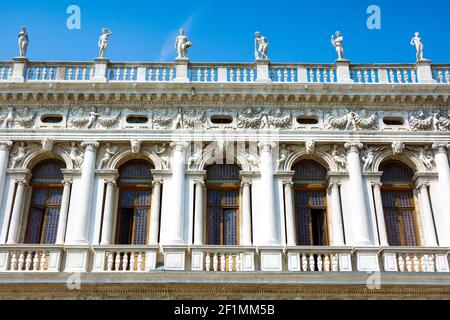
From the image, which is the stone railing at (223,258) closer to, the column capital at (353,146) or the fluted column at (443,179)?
the column capital at (353,146)

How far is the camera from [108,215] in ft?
52.0

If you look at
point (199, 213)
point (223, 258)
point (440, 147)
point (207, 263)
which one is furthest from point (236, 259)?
point (440, 147)

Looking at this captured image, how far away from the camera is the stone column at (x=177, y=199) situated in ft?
50.6

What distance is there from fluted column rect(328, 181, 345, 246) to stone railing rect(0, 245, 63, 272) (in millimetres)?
6717

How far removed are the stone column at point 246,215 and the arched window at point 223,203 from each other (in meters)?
Answer: 0.26

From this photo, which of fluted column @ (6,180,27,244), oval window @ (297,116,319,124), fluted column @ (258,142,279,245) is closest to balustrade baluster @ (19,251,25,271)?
fluted column @ (6,180,27,244)

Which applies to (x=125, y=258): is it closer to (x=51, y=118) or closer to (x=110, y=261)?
(x=110, y=261)

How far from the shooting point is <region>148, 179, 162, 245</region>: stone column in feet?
51.2

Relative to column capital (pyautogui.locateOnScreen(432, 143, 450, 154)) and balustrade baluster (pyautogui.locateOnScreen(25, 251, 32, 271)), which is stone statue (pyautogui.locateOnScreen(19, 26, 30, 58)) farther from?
column capital (pyautogui.locateOnScreen(432, 143, 450, 154))

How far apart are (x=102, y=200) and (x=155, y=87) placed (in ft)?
11.1

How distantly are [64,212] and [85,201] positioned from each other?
63cm

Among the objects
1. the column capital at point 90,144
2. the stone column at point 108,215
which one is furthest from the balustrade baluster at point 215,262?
the column capital at point 90,144

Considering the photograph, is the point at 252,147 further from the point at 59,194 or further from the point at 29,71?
the point at 29,71
